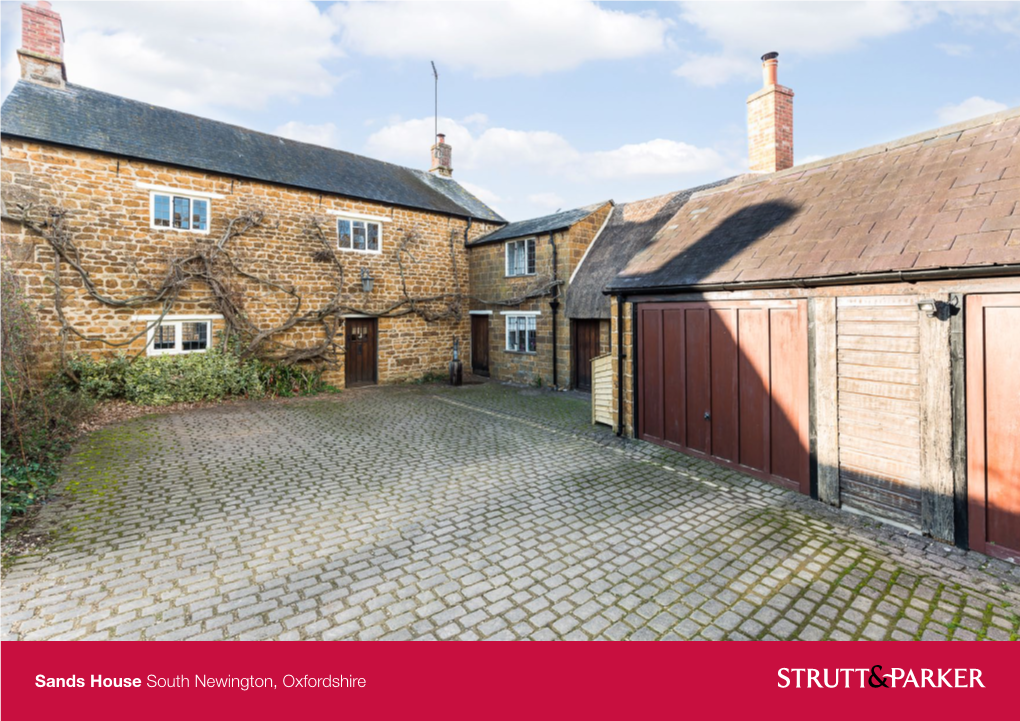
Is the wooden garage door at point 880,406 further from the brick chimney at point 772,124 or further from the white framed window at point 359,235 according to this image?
the white framed window at point 359,235

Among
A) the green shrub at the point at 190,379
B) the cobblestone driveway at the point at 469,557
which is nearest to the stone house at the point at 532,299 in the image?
the cobblestone driveway at the point at 469,557

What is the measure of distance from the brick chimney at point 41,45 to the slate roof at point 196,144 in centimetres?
40

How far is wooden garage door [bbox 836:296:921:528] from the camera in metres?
5.15

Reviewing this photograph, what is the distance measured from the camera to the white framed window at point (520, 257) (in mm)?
16719

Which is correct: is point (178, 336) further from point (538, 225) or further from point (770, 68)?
point (770, 68)

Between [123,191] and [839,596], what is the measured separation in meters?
16.1

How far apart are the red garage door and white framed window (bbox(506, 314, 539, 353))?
26.1 ft

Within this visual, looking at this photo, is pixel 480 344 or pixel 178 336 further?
pixel 480 344

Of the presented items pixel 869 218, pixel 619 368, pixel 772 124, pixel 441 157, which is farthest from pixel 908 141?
pixel 441 157

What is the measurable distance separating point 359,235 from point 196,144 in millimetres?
5025

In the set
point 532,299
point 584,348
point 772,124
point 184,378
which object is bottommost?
point 184,378

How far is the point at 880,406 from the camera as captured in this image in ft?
17.7

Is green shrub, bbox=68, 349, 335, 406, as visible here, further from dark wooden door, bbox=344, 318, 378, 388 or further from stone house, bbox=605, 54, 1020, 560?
stone house, bbox=605, 54, 1020, 560

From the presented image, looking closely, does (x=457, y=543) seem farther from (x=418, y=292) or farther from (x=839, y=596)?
(x=418, y=292)
